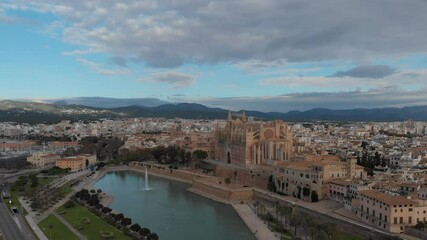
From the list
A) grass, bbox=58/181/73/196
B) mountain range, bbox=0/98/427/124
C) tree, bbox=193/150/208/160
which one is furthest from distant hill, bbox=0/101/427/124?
grass, bbox=58/181/73/196

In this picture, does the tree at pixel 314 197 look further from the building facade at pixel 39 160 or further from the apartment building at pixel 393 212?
the building facade at pixel 39 160

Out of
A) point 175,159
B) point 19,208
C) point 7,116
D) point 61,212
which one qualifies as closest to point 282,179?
point 61,212

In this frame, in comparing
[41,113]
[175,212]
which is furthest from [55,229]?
[41,113]

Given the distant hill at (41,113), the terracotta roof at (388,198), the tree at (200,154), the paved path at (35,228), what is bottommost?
the paved path at (35,228)

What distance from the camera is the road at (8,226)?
15.5 metres

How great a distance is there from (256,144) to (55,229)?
16527 millimetres

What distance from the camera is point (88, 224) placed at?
57.8 feet

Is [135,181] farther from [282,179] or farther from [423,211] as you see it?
[423,211]

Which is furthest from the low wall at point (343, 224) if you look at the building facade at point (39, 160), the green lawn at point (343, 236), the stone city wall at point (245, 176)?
the building facade at point (39, 160)

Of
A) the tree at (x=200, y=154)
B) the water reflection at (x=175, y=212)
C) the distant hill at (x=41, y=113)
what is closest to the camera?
the water reflection at (x=175, y=212)

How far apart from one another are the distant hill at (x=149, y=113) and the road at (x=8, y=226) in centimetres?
7476

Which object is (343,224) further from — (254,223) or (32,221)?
(32,221)

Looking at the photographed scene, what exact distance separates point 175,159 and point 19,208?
18861mm

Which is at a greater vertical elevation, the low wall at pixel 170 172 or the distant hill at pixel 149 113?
the distant hill at pixel 149 113
